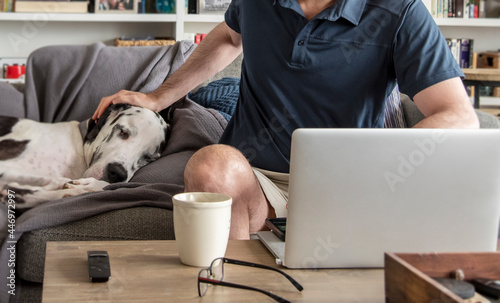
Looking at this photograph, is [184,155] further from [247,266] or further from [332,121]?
[247,266]

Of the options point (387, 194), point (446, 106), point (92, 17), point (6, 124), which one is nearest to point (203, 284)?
point (387, 194)

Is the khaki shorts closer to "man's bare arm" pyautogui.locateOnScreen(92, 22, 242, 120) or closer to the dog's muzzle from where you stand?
"man's bare arm" pyautogui.locateOnScreen(92, 22, 242, 120)

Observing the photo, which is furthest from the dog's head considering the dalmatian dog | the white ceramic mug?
the white ceramic mug

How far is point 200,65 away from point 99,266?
111cm

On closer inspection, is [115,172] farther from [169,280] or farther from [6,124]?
[169,280]

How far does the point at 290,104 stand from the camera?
1650 mm

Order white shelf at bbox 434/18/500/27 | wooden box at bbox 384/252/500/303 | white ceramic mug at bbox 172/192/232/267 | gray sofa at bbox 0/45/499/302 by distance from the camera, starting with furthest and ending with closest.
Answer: white shelf at bbox 434/18/500/27 → gray sofa at bbox 0/45/499/302 → white ceramic mug at bbox 172/192/232/267 → wooden box at bbox 384/252/500/303

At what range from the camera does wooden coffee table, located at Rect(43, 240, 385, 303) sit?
0.87m

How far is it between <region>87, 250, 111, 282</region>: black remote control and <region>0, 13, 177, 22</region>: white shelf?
10.0 ft

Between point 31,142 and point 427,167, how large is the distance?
1.56 meters

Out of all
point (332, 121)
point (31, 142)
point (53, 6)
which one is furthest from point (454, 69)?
point (53, 6)

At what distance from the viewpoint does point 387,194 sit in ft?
3.14

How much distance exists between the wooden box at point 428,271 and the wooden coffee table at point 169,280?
12 cm

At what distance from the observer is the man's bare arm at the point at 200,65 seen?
1.96 metres
